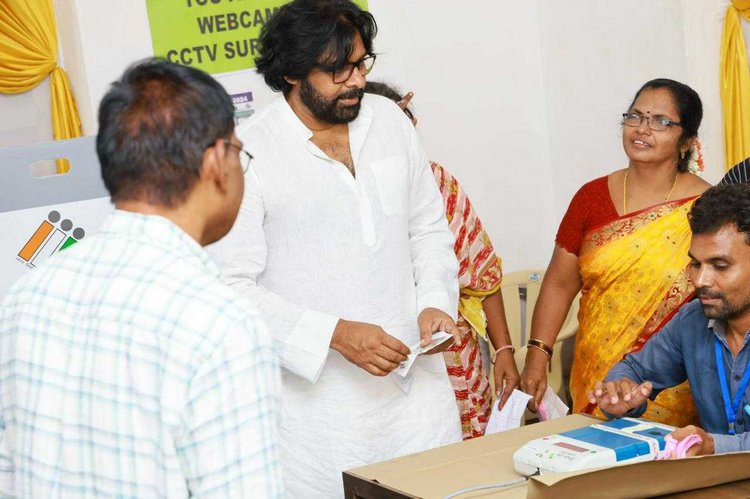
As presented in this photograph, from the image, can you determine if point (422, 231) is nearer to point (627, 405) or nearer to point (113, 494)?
point (627, 405)

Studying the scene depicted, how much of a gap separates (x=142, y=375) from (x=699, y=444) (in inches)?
45.2

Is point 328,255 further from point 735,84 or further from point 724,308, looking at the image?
point 735,84

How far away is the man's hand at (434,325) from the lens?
8.27ft

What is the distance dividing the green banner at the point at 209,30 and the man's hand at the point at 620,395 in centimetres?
253

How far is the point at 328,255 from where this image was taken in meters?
2.56

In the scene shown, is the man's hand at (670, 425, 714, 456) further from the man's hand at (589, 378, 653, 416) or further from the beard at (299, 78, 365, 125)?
the beard at (299, 78, 365, 125)

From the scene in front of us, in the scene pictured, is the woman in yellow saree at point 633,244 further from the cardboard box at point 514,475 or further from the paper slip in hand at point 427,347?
the cardboard box at point 514,475

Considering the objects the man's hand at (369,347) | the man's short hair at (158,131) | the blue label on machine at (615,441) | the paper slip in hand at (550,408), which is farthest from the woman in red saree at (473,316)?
the man's short hair at (158,131)

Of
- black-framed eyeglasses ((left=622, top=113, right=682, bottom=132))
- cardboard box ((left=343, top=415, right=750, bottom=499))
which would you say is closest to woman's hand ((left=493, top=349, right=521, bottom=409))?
black-framed eyeglasses ((left=622, top=113, right=682, bottom=132))

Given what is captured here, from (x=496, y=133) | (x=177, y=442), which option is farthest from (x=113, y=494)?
(x=496, y=133)

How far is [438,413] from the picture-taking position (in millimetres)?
2693

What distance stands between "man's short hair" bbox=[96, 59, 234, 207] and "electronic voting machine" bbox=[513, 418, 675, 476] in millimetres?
Result: 890

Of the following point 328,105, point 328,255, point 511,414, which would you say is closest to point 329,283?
point 328,255

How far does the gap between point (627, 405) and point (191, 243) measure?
1292mm
